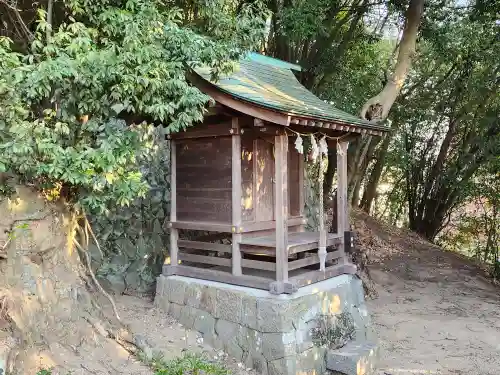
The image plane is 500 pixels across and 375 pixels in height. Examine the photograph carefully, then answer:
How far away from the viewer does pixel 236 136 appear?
20.2 ft

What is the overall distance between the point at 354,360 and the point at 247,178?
2874mm

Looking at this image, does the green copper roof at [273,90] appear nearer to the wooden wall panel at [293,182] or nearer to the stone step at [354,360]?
the wooden wall panel at [293,182]

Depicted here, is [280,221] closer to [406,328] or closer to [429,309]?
[406,328]

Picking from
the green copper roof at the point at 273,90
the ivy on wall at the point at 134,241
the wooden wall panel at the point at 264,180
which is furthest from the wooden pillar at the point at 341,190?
the ivy on wall at the point at 134,241

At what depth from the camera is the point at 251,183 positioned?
22.3ft

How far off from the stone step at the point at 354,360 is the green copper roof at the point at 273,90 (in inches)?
123

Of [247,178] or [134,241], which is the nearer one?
[247,178]

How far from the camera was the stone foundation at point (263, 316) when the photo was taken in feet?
18.9

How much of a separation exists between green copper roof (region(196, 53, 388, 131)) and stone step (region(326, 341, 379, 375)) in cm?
313

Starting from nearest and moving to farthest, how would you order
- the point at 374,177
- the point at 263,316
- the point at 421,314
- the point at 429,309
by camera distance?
the point at 263,316 < the point at 421,314 < the point at 429,309 < the point at 374,177

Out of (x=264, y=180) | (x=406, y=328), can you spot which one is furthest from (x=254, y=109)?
(x=406, y=328)

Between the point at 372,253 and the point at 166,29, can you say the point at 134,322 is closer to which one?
the point at 166,29

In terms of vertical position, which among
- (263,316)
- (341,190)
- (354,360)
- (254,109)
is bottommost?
(354,360)

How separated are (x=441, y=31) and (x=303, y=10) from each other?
12.1 feet
